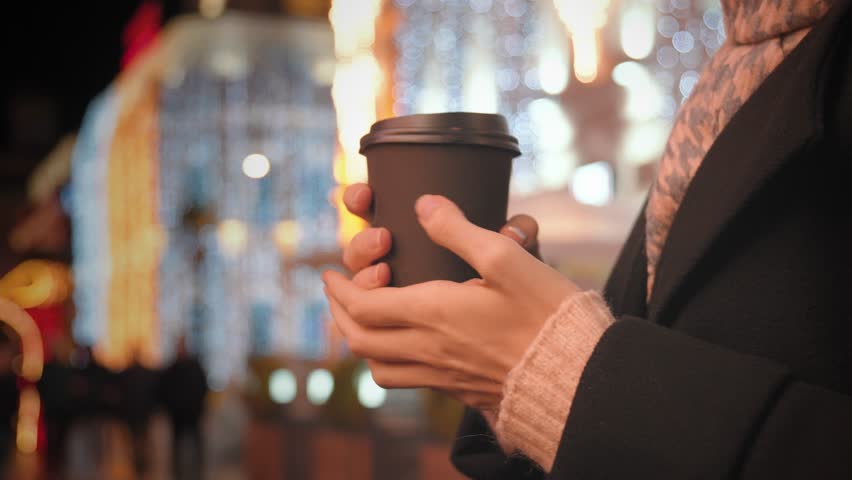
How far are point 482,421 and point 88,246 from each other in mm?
27700

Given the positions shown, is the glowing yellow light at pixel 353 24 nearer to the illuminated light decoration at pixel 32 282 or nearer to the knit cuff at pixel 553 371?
the knit cuff at pixel 553 371

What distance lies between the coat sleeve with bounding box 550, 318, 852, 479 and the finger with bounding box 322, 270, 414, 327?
0.55ft

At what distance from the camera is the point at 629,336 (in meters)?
0.77

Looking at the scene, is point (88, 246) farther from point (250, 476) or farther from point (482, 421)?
point (482, 421)

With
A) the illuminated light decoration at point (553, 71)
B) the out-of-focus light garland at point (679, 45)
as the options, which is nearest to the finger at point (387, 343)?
the out-of-focus light garland at point (679, 45)

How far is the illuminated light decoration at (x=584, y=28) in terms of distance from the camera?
5188mm

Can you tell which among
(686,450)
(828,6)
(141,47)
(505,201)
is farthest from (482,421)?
(141,47)

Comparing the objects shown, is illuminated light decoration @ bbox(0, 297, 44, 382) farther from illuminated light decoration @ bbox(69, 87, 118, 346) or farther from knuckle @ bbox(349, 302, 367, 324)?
illuminated light decoration @ bbox(69, 87, 118, 346)

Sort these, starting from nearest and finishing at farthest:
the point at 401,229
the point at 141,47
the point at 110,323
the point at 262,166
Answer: the point at 401,229 < the point at 262,166 < the point at 141,47 < the point at 110,323

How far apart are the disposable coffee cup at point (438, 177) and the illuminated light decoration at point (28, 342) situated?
949 centimetres

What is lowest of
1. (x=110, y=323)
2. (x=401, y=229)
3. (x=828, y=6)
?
(x=110, y=323)

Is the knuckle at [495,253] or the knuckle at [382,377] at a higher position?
the knuckle at [495,253]

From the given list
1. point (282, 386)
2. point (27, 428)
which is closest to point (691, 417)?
point (282, 386)

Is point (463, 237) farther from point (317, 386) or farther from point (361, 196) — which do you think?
point (317, 386)
